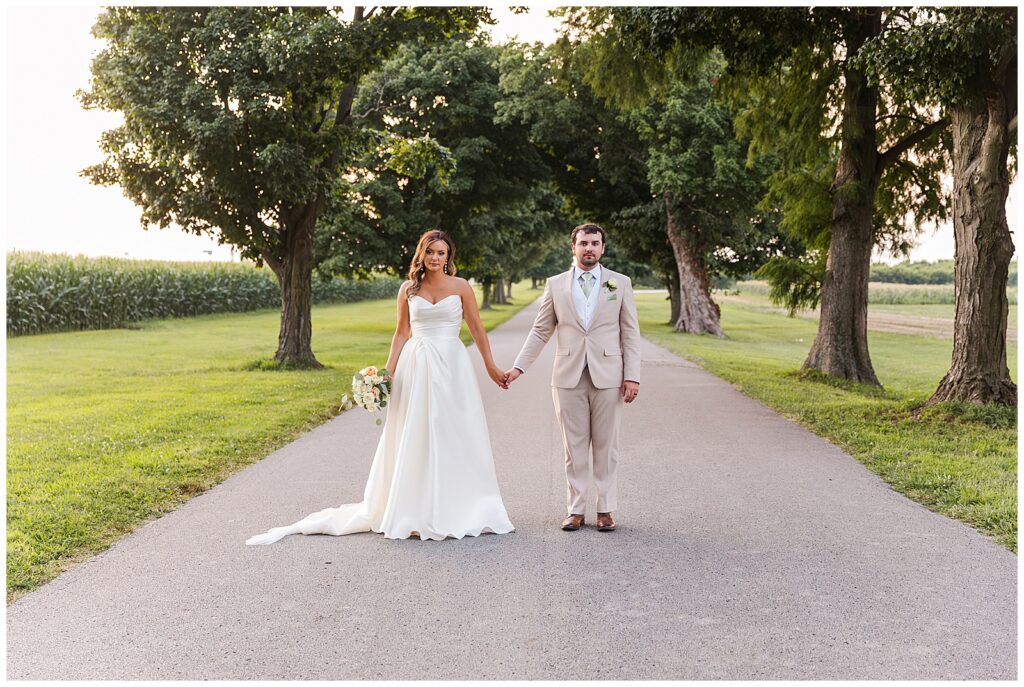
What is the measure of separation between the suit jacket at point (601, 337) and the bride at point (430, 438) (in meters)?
0.59

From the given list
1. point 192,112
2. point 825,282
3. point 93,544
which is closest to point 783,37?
point 825,282

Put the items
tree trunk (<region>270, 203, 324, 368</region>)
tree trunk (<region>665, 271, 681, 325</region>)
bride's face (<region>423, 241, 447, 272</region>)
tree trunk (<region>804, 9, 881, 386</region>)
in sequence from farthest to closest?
tree trunk (<region>665, 271, 681, 325</region>)
tree trunk (<region>270, 203, 324, 368</region>)
tree trunk (<region>804, 9, 881, 386</region>)
bride's face (<region>423, 241, 447, 272</region>)

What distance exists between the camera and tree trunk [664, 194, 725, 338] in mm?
33094

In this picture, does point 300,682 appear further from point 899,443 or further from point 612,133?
point 612,133

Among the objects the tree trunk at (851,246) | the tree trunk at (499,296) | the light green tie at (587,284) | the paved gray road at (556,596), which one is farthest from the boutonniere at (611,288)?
the tree trunk at (499,296)

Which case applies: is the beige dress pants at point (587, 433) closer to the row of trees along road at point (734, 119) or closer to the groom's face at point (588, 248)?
the groom's face at point (588, 248)

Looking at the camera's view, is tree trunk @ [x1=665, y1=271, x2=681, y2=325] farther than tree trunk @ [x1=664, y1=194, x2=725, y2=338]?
A: Yes

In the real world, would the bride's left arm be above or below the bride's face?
below

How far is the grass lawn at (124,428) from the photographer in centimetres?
634

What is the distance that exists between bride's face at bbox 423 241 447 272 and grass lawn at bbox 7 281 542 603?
288 centimetres

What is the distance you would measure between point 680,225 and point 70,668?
99.7 feet

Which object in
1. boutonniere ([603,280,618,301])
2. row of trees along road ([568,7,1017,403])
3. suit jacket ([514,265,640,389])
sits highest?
row of trees along road ([568,7,1017,403])

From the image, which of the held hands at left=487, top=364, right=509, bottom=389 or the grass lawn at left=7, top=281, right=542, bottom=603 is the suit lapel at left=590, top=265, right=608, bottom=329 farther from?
the grass lawn at left=7, top=281, right=542, bottom=603

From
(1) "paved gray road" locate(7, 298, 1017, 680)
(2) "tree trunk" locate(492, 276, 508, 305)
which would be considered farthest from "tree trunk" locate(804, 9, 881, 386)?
(2) "tree trunk" locate(492, 276, 508, 305)
